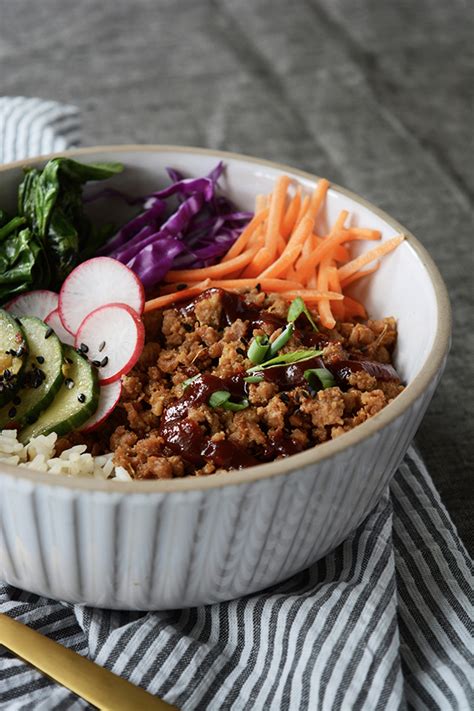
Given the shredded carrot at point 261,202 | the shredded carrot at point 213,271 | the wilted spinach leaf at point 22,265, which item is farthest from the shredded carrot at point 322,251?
the wilted spinach leaf at point 22,265

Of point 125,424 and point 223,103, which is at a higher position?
point 125,424

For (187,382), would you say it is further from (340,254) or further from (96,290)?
(340,254)

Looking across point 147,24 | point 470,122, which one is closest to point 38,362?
point 470,122

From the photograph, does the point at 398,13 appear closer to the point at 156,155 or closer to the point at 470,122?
the point at 470,122

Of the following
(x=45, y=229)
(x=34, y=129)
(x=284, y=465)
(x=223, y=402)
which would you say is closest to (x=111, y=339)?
(x=223, y=402)

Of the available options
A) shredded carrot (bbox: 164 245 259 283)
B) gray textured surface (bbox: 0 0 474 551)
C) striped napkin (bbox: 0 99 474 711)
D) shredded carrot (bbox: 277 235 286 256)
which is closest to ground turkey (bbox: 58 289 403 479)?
shredded carrot (bbox: 164 245 259 283)
